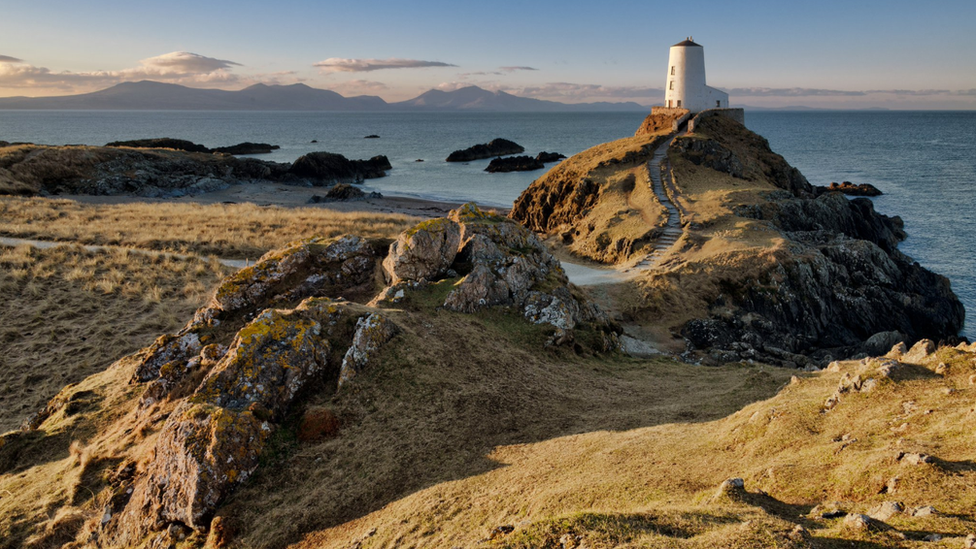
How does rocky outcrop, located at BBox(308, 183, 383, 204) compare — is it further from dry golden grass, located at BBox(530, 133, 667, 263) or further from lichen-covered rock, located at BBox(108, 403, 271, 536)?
lichen-covered rock, located at BBox(108, 403, 271, 536)

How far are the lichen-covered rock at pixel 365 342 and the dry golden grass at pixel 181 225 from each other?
15089 mm

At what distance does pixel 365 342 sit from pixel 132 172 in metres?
63.4

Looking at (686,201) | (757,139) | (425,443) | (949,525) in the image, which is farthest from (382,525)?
(757,139)

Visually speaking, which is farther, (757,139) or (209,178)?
(209,178)

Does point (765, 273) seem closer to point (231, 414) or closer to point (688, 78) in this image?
point (231, 414)

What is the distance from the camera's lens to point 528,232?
17.5 metres

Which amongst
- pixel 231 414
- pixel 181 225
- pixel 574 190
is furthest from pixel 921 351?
pixel 181 225

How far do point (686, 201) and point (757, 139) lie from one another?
18.0 m

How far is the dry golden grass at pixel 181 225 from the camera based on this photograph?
26766 millimetres

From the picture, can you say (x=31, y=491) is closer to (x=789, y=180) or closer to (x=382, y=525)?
(x=382, y=525)

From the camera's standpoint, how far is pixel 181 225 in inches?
1257

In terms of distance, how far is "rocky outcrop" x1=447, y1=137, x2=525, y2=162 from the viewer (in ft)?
342

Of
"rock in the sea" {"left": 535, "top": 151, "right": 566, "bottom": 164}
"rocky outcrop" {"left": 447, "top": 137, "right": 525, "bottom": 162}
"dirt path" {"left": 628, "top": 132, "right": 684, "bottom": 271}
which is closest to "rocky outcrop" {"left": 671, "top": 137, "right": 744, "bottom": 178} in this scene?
"dirt path" {"left": 628, "top": 132, "right": 684, "bottom": 271}

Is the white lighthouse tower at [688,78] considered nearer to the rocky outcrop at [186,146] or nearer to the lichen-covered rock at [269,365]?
the lichen-covered rock at [269,365]
